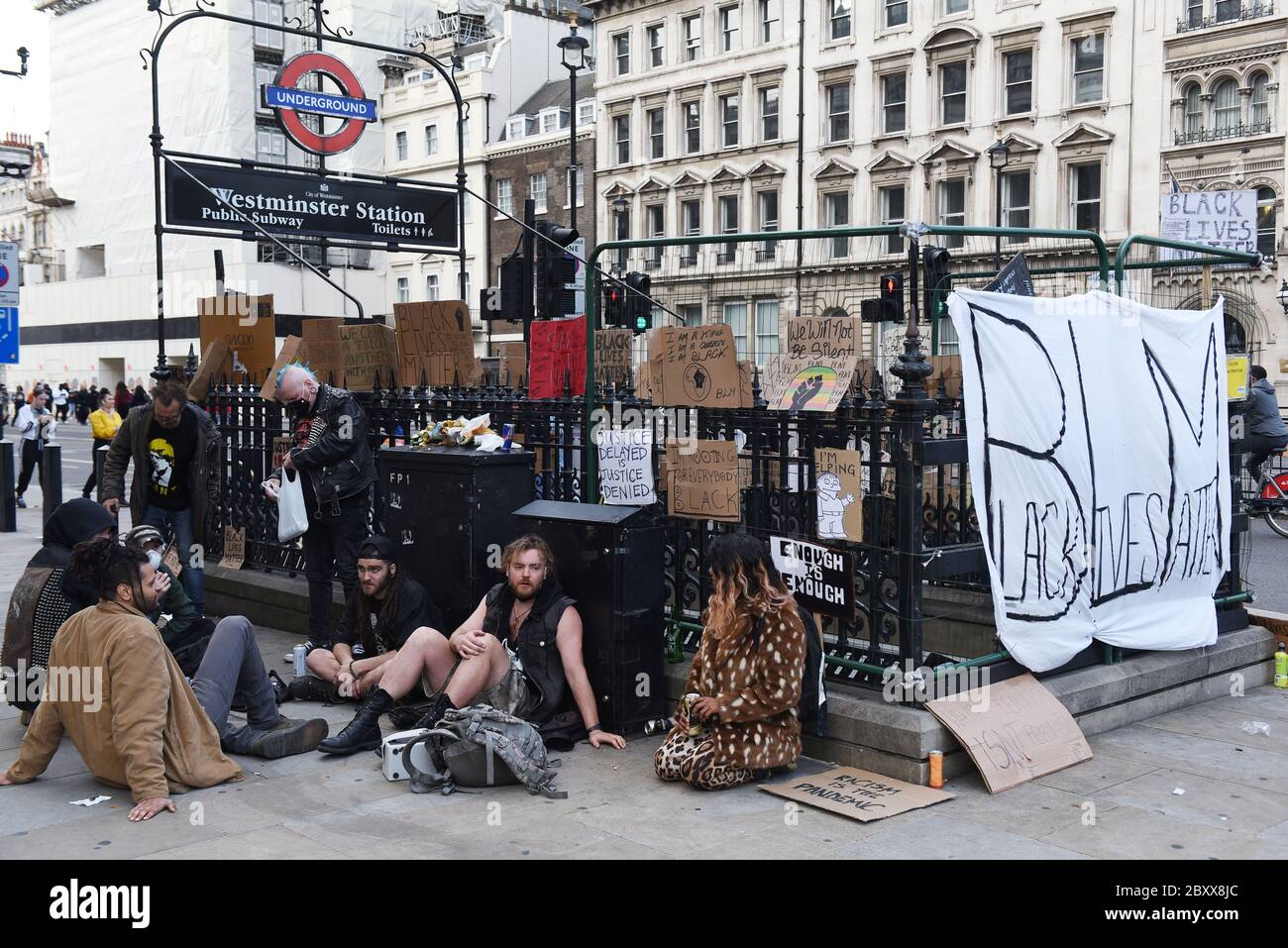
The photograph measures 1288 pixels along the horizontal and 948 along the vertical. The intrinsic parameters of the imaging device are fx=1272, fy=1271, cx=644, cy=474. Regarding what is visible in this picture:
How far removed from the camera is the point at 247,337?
414 inches

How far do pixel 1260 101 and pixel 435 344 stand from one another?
29009 millimetres

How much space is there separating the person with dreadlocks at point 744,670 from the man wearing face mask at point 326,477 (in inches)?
121

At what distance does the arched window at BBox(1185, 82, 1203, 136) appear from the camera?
32.6 m

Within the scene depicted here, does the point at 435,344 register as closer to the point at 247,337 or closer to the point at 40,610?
the point at 247,337

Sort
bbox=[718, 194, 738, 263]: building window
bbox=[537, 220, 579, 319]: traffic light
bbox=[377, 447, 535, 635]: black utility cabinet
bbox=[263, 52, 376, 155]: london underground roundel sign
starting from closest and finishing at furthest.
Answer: bbox=[377, 447, 535, 635]: black utility cabinet, bbox=[263, 52, 376, 155]: london underground roundel sign, bbox=[537, 220, 579, 319]: traffic light, bbox=[718, 194, 738, 263]: building window

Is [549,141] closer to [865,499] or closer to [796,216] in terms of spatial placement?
[796,216]

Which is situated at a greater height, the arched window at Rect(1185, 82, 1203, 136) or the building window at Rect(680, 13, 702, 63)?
the building window at Rect(680, 13, 702, 63)

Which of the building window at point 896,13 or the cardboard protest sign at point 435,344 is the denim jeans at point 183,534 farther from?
the building window at point 896,13

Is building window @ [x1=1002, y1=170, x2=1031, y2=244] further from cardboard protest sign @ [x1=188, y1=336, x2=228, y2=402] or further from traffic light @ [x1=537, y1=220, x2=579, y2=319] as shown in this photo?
cardboard protest sign @ [x1=188, y1=336, x2=228, y2=402]

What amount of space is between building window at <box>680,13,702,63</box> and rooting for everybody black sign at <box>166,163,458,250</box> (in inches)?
1422

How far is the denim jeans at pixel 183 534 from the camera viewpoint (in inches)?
340

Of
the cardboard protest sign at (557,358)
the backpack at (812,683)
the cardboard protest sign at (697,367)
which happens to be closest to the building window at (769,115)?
the cardboard protest sign at (557,358)

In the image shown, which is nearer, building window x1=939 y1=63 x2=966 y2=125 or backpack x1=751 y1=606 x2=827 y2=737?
backpack x1=751 y1=606 x2=827 y2=737

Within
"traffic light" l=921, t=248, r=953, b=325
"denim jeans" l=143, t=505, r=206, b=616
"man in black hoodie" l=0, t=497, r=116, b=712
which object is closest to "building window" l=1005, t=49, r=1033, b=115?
"traffic light" l=921, t=248, r=953, b=325
